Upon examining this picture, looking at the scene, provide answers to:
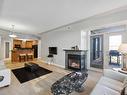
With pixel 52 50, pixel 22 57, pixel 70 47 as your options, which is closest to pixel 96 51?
pixel 70 47

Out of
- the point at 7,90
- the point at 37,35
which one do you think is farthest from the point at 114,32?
the point at 37,35

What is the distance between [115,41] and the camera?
4895mm

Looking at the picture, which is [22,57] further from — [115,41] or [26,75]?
[115,41]

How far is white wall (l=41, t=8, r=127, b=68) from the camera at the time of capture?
392 cm

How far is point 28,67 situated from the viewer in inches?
216

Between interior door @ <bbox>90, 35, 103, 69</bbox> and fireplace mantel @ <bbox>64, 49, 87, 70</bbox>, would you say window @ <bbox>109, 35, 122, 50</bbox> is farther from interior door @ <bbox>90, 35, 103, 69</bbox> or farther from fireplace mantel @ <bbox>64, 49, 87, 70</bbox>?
fireplace mantel @ <bbox>64, 49, 87, 70</bbox>

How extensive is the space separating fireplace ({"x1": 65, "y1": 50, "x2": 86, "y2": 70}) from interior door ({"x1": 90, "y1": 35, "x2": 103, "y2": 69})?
72 centimetres

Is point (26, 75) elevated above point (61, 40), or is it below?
below

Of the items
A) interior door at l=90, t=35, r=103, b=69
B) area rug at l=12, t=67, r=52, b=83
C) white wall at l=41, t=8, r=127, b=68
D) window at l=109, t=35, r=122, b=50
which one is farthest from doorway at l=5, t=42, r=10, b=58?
window at l=109, t=35, r=122, b=50

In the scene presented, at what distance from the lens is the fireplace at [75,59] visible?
17.8 ft

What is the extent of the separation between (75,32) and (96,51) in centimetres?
169

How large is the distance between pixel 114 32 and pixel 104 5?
2179 mm

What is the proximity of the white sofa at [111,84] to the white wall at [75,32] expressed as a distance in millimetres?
2115

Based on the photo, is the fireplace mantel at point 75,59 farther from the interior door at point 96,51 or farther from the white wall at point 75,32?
the interior door at point 96,51
